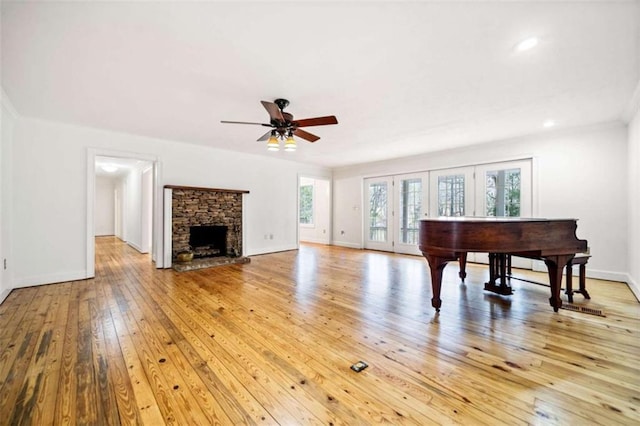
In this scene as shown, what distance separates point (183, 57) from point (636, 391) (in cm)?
408

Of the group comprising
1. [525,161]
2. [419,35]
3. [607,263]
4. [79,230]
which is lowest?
[607,263]

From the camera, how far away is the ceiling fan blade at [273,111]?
2.57 meters

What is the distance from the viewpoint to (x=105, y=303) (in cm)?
311

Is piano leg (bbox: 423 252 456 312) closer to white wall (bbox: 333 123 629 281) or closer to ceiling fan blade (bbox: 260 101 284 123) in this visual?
ceiling fan blade (bbox: 260 101 284 123)

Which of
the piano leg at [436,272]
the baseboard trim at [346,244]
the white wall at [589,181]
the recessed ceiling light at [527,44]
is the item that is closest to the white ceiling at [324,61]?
the recessed ceiling light at [527,44]

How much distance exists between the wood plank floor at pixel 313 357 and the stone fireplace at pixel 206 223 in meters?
1.69

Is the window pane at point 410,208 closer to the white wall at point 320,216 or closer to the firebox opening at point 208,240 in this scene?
the white wall at point 320,216

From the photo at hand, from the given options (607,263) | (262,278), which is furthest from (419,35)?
(607,263)

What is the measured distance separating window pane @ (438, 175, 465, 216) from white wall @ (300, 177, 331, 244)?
346cm

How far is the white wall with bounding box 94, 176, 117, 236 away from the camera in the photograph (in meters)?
10.8

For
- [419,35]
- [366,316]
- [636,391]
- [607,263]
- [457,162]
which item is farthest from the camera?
[457,162]

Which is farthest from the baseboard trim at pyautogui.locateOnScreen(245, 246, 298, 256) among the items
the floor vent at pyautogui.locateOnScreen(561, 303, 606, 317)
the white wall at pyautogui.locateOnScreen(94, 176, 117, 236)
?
the white wall at pyautogui.locateOnScreen(94, 176, 117, 236)

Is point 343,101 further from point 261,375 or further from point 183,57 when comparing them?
point 261,375

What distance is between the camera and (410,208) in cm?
660
